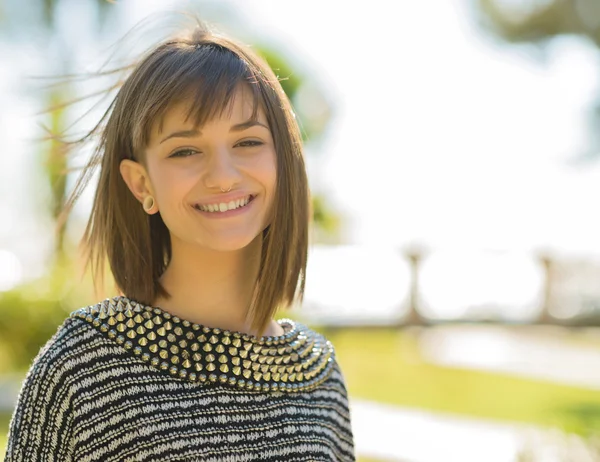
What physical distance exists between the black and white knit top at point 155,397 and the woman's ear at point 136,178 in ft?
0.79

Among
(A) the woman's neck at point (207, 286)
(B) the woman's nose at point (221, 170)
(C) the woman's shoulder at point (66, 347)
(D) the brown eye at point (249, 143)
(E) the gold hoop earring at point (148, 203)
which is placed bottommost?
(C) the woman's shoulder at point (66, 347)

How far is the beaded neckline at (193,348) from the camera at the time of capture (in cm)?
185

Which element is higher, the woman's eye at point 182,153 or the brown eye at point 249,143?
the brown eye at point 249,143

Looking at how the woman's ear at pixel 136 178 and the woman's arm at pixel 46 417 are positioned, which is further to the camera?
the woman's ear at pixel 136 178

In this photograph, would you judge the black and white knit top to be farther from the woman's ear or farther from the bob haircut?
the woman's ear

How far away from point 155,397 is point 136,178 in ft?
1.55

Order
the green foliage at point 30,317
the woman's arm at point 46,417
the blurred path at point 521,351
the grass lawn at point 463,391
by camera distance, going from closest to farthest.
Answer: the woman's arm at point 46,417 < the green foliage at point 30,317 < the grass lawn at point 463,391 < the blurred path at point 521,351

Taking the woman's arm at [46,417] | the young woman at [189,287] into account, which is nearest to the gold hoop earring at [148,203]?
the young woman at [189,287]

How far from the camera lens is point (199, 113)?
1.78 metres

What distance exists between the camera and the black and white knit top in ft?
5.81

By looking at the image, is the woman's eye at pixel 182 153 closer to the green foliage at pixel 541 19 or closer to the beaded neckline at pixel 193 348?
the beaded neckline at pixel 193 348

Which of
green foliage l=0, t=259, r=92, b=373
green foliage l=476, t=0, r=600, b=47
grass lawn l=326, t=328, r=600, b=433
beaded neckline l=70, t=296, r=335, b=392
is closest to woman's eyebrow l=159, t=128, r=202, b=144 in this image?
beaded neckline l=70, t=296, r=335, b=392

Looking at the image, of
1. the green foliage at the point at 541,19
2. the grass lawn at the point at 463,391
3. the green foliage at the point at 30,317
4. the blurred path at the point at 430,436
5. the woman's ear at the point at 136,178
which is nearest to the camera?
the woman's ear at the point at 136,178

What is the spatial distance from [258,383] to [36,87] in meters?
1.01
